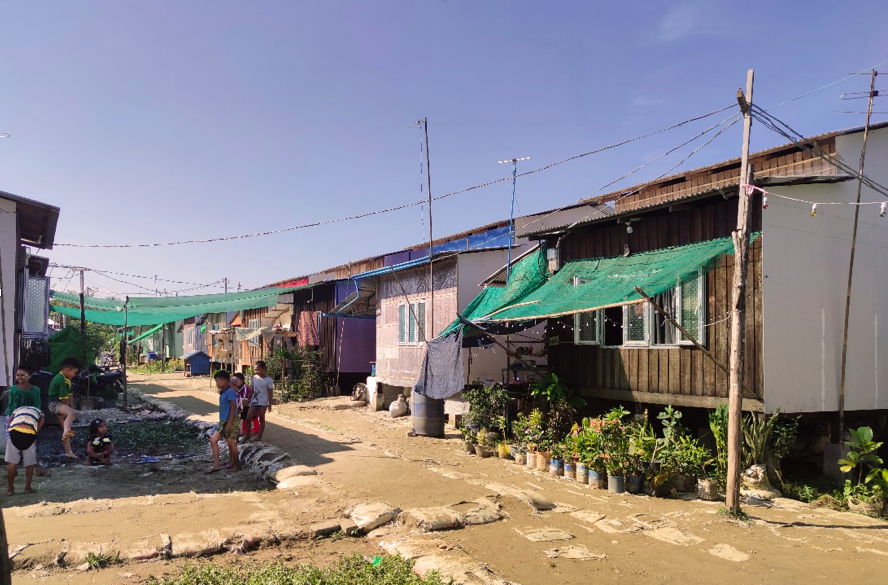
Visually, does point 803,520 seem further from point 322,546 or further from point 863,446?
point 322,546

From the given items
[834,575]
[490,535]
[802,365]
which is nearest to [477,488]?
[490,535]

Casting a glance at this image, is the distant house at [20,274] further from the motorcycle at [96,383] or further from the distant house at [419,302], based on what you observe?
the distant house at [419,302]

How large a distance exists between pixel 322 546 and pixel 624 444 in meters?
4.71

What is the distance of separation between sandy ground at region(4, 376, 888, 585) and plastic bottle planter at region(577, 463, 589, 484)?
0.67 feet

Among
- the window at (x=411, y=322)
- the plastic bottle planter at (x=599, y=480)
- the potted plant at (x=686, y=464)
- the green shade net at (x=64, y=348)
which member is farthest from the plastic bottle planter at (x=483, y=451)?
the green shade net at (x=64, y=348)

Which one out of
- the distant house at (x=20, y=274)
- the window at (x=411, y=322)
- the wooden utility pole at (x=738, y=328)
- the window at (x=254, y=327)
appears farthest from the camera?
the window at (x=254, y=327)

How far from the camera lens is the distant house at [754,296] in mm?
8984

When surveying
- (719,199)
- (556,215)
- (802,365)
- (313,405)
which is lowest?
(313,405)

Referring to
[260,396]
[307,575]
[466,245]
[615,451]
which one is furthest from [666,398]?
[466,245]

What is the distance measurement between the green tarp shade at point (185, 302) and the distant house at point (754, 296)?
13.1 metres

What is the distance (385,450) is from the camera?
12.0 m

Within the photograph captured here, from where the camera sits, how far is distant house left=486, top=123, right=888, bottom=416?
354 inches

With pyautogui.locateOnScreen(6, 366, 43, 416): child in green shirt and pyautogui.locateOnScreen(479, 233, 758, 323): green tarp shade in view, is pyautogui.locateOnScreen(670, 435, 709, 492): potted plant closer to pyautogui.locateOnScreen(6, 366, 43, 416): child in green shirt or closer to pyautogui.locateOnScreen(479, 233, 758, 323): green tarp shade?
pyautogui.locateOnScreen(479, 233, 758, 323): green tarp shade

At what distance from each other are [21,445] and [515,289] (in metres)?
8.53
